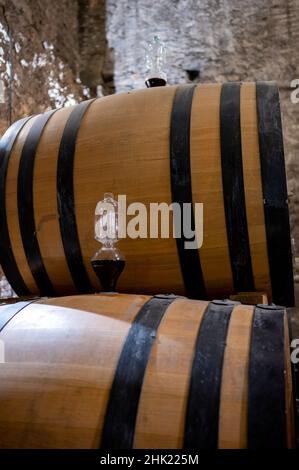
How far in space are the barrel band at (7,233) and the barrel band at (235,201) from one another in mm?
808

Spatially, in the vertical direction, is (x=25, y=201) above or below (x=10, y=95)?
below

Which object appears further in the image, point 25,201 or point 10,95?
point 10,95

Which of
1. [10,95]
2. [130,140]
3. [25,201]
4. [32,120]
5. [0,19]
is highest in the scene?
[0,19]

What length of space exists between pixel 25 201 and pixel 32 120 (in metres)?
0.38

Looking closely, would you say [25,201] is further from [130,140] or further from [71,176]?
[130,140]

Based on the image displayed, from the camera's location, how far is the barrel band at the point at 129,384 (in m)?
0.88

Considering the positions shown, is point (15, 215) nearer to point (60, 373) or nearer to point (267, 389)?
point (60, 373)

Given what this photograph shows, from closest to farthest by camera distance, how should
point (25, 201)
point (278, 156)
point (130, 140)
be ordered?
point (278, 156), point (130, 140), point (25, 201)

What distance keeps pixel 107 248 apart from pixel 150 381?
0.58m

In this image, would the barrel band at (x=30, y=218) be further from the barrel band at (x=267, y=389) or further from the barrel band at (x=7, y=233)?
the barrel band at (x=267, y=389)

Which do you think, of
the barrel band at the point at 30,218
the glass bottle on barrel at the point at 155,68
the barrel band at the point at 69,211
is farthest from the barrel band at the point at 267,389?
the glass bottle on barrel at the point at 155,68

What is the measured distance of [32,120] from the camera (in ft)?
6.12

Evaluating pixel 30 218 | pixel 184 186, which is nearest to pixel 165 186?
pixel 184 186
